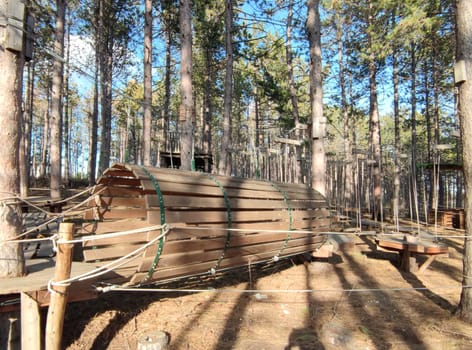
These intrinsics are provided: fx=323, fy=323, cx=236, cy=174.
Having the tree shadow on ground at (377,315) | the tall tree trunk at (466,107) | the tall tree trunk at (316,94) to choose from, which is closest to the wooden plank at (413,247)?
the tree shadow on ground at (377,315)

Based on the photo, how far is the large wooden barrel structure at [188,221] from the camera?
3.35 metres

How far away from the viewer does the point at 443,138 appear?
26.6 m

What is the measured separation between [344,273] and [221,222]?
3.45 m

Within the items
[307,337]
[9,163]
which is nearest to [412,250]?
[307,337]

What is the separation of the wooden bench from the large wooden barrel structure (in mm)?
2039

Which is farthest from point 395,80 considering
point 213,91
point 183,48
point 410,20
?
point 183,48

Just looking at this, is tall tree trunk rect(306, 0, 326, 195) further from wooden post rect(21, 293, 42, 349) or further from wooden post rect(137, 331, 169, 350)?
wooden post rect(21, 293, 42, 349)

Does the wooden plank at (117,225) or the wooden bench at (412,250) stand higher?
the wooden plank at (117,225)

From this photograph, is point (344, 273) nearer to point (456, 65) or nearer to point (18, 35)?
point (456, 65)

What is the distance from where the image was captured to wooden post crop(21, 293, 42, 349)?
285cm

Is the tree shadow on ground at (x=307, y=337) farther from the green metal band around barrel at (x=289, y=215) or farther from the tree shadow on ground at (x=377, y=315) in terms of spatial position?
the green metal band around barrel at (x=289, y=215)

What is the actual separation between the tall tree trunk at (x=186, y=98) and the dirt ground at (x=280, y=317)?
284cm

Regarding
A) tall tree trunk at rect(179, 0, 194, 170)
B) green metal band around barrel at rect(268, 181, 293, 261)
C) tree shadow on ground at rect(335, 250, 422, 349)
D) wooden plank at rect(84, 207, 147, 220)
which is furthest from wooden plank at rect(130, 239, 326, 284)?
tall tree trunk at rect(179, 0, 194, 170)

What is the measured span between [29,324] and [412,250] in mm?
6159
